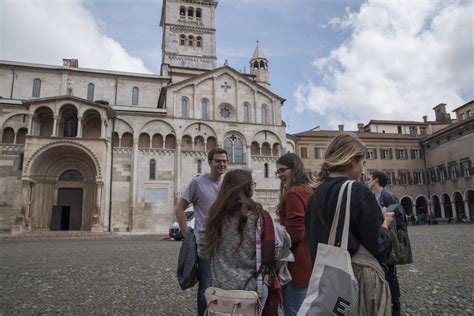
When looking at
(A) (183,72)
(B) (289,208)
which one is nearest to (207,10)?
(A) (183,72)

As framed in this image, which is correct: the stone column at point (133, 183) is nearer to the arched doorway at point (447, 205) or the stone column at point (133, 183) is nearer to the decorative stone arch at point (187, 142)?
the decorative stone arch at point (187, 142)

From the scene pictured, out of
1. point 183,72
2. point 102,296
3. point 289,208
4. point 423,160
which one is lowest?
point 102,296

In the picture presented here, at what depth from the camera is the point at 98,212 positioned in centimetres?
2603

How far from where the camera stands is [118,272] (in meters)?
8.68

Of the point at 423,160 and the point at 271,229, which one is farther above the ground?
the point at 423,160

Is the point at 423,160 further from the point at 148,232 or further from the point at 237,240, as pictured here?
the point at 237,240

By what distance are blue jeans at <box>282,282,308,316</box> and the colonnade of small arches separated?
40.4 meters

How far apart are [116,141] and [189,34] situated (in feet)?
63.7

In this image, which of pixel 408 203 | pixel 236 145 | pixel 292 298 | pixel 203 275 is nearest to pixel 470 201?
pixel 408 203

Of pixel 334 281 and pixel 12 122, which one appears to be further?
pixel 12 122

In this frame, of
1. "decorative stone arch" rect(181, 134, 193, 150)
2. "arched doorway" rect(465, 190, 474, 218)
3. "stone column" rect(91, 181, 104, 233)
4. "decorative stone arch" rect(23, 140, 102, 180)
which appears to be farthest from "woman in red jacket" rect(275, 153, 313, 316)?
"arched doorway" rect(465, 190, 474, 218)

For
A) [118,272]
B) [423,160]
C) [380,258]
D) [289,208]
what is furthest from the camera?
[423,160]

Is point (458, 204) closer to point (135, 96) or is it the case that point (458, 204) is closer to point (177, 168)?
point (177, 168)

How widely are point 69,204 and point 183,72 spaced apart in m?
18.3
